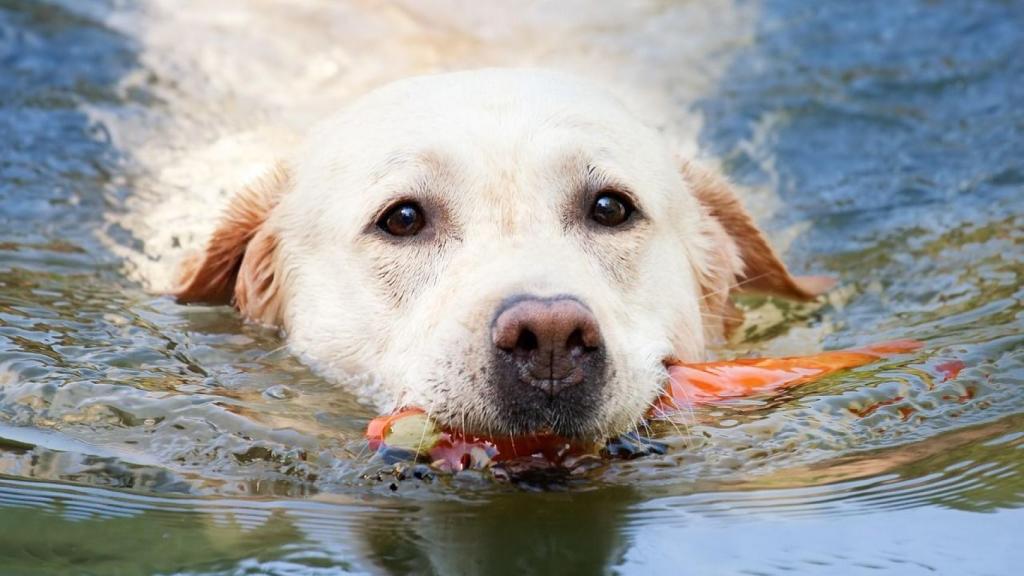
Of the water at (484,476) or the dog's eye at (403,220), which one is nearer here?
the water at (484,476)

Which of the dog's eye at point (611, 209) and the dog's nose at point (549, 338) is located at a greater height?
the dog's eye at point (611, 209)

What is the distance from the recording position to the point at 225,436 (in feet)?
11.5

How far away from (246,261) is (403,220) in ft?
3.05

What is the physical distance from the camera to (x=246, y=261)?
4.76m

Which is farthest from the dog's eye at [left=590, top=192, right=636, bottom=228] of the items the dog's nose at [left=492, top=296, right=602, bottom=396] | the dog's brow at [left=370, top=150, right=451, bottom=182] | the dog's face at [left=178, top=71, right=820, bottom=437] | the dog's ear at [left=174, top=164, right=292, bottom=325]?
the dog's ear at [left=174, top=164, right=292, bottom=325]

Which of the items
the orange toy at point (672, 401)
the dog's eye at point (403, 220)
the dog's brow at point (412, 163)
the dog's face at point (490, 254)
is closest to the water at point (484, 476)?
the orange toy at point (672, 401)

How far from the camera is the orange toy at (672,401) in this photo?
329 centimetres

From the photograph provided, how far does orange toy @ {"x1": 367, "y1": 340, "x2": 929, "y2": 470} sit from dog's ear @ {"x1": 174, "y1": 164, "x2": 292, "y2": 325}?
4.23 ft

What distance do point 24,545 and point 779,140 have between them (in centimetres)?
565

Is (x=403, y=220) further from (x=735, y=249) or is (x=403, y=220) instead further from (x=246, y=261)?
(x=735, y=249)

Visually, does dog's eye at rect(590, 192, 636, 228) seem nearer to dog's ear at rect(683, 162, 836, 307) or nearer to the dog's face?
the dog's face

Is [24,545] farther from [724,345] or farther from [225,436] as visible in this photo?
[724,345]

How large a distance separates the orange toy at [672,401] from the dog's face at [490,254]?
0.20ft

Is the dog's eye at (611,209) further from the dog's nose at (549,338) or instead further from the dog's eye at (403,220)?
the dog's nose at (549,338)
